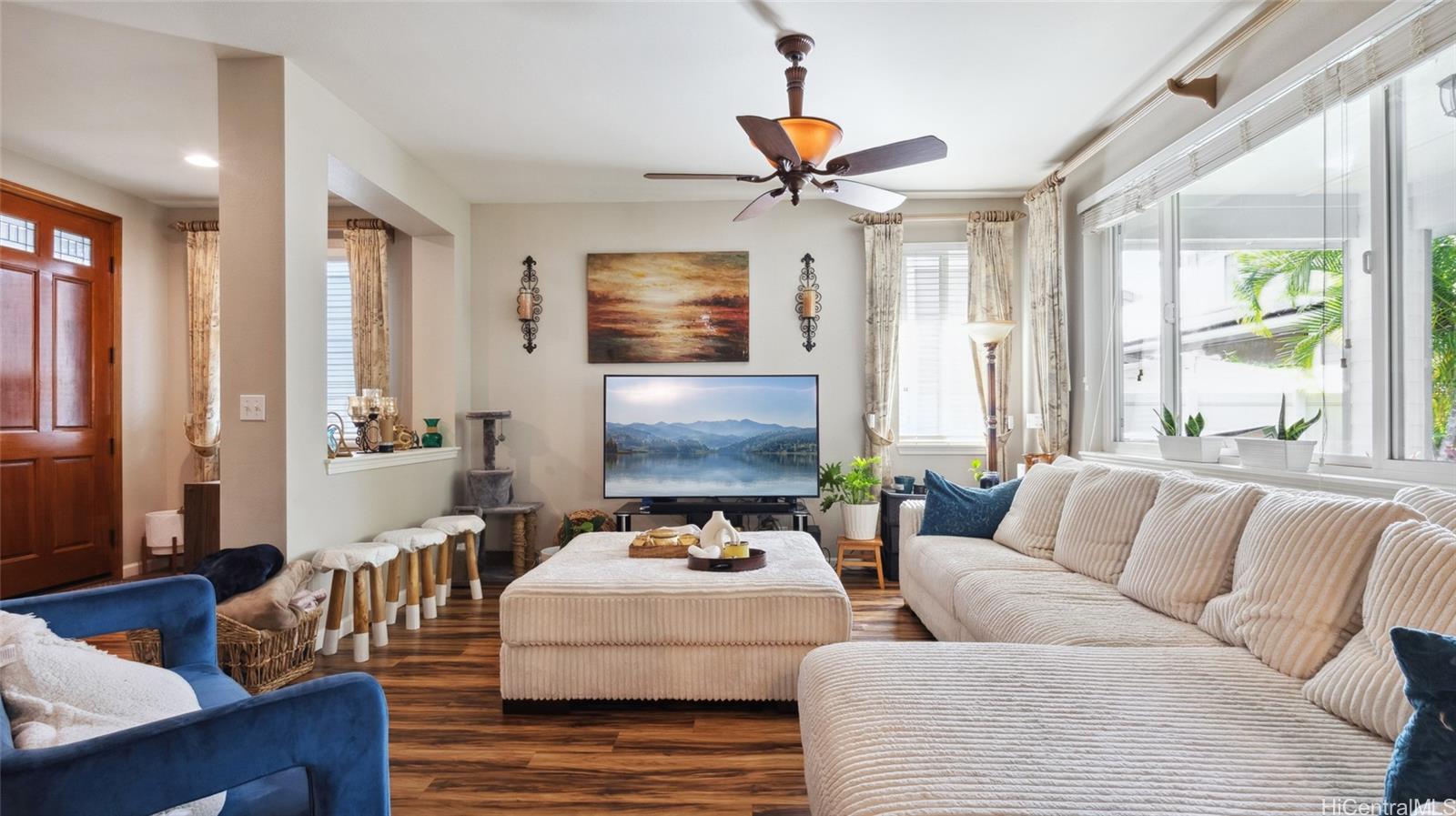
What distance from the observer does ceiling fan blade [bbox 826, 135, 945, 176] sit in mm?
2748

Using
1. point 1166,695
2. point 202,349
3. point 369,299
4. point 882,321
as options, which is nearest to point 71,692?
point 1166,695

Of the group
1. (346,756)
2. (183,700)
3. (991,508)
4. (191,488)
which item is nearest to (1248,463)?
(991,508)

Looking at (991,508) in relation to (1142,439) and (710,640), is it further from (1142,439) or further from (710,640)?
(710,640)

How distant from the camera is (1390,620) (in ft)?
4.73

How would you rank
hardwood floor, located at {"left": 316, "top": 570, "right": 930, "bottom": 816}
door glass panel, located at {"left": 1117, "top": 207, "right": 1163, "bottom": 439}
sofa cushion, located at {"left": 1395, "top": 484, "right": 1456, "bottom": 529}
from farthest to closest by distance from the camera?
1. door glass panel, located at {"left": 1117, "top": 207, "right": 1163, "bottom": 439}
2. hardwood floor, located at {"left": 316, "top": 570, "right": 930, "bottom": 816}
3. sofa cushion, located at {"left": 1395, "top": 484, "right": 1456, "bottom": 529}

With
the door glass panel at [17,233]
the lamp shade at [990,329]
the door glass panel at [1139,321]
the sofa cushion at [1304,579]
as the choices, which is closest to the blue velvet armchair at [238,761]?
the sofa cushion at [1304,579]

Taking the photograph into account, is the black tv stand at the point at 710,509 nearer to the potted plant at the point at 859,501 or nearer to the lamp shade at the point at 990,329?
the potted plant at the point at 859,501

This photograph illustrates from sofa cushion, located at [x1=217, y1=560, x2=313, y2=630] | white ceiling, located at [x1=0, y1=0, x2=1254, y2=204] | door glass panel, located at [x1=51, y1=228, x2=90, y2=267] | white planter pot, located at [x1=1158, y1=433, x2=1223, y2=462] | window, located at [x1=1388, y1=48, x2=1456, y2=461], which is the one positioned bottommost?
sofa cushion, located at [x1=217, y1=560, x2=313, y2=630]

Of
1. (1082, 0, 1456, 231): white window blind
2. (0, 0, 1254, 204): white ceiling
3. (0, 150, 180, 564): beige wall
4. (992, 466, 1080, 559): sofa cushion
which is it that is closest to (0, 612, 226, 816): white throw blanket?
(0, 0, 1254, 204): white ceiling

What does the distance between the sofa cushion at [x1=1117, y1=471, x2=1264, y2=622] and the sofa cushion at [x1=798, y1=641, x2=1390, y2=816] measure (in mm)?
352

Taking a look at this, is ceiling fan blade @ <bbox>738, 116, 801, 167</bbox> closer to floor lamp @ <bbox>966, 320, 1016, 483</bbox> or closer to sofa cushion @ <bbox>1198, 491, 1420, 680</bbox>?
sofa cushion @ <bbox>1198, 491, 1420, 680</bbox>

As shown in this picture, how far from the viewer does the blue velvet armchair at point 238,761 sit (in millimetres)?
956

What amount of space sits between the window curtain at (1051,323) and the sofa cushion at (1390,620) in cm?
284

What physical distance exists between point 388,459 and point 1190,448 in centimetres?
402
